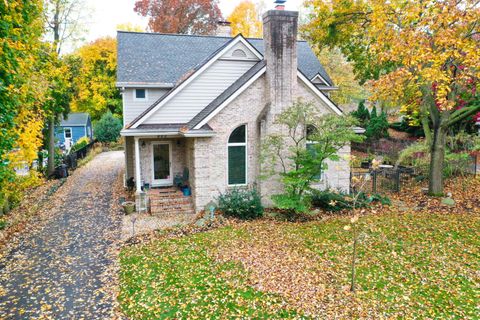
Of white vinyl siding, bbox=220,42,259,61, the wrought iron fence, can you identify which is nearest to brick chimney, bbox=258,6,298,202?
white vinyl siding, bbox=220,42,259,61

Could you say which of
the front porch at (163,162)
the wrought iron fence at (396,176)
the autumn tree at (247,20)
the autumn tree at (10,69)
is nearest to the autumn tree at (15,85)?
the autumn tree at (10,69)

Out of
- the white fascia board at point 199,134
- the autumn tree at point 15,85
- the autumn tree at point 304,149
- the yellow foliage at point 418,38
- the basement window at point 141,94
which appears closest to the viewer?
the autumn tree at point 15,85

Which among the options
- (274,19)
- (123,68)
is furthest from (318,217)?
(123,68)

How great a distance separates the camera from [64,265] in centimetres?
955

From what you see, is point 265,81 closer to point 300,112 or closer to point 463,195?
point 300,112

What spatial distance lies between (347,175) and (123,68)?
12.0 m

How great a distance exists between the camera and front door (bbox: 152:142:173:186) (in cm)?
1661

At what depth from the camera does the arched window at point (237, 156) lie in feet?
47.3

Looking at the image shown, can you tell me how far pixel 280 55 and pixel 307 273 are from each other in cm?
881

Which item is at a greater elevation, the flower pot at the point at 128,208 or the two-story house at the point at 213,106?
the two-story house at the point at 213,106

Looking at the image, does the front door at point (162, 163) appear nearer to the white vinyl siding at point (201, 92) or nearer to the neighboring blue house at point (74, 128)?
the white vinyl siding at point (201, 92)

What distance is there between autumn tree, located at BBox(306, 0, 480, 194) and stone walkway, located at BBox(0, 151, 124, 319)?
11.5 meters

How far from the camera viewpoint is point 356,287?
7.94 m

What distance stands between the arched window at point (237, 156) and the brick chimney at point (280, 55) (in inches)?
64.3
